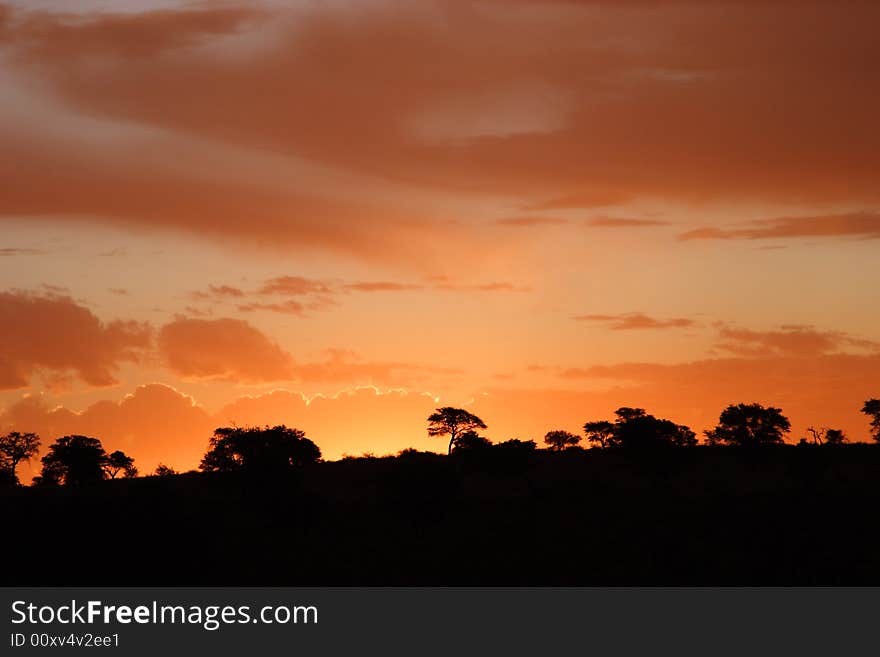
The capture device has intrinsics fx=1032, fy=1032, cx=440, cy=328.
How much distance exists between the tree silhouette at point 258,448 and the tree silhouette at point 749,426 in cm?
5534

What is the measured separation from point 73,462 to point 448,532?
280ft

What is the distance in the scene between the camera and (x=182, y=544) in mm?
80000

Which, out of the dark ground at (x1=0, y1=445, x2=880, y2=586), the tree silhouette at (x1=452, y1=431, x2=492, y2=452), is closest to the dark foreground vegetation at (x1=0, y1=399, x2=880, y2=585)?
the dark ground at (x1=0, y1=445, x2=880, y2=586)

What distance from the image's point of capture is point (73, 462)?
509ft

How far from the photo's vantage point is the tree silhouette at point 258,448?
375 ft

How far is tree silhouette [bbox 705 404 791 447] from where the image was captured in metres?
138

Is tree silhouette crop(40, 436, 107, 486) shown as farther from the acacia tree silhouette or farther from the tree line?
the acacia tree silhouette

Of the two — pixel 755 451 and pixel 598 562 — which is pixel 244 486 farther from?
pixel 755 451

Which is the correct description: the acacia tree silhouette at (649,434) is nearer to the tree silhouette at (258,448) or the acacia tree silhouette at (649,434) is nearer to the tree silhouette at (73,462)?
the tree silhouette at (258,448)

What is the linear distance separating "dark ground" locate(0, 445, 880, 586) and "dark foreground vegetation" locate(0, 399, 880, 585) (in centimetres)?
18
